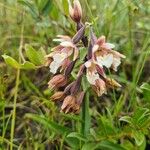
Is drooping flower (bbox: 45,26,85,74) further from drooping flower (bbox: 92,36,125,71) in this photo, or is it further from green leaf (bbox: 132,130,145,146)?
green leaf (bbox: 132,130,145,146)

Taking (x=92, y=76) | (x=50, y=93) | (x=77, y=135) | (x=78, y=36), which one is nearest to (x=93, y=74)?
(x=92, y=76)

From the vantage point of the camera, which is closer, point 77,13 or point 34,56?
point 77,13

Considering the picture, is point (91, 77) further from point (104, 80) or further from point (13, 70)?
point (13, 70)

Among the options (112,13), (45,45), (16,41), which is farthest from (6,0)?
(112,13)

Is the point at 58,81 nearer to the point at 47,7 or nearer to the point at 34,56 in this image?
the point at 34,56

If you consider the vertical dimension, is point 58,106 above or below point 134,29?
below

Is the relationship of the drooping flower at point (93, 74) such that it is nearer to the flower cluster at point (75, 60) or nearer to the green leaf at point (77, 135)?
the flower cluster at point (75, 60)
